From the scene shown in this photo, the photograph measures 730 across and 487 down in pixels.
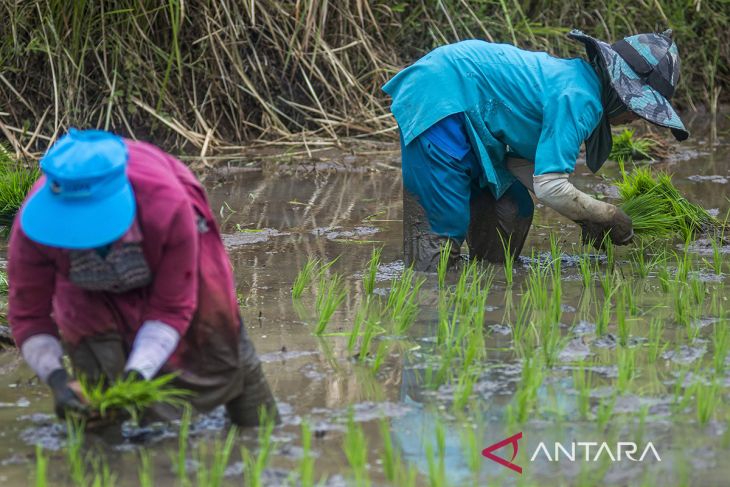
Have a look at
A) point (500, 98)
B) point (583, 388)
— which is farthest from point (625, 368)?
point (500, 98)

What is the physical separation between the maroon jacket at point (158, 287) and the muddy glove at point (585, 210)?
69.2 inches

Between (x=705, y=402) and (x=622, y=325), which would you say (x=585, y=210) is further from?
(x=705, y=402)

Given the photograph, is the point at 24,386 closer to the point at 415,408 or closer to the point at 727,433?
the point at 415,408

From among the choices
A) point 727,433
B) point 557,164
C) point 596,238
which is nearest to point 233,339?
point 727,433

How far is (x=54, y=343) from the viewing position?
2787 mm

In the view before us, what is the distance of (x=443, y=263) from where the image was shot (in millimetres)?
4363

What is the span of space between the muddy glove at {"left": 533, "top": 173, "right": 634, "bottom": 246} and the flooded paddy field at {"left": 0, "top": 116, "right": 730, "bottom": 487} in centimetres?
14

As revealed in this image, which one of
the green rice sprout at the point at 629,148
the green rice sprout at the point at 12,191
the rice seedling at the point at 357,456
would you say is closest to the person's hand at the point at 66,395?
the rice seedling at the point at 357,456

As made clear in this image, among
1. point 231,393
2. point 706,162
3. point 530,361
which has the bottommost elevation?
point 706,162

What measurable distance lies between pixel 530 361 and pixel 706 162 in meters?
4.31

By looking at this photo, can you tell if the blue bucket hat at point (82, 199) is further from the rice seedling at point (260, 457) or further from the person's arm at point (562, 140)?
the person's arm at point (562, 140)

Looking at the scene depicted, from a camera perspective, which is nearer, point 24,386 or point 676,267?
point 24,386

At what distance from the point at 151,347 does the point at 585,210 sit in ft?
7.64

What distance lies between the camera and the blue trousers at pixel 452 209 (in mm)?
4473
